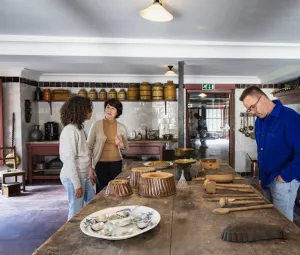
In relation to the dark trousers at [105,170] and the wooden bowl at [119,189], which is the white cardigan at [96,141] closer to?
the dark trousers at [105,170]

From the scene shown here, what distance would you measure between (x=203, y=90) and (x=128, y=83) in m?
1.85

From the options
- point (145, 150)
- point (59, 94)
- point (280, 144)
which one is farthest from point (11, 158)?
point (280, 144)

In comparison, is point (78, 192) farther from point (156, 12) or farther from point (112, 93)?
point (112, 93)

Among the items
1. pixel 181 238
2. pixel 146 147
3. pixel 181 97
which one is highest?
pixel 181 97

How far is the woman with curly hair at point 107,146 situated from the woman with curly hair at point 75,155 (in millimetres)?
528

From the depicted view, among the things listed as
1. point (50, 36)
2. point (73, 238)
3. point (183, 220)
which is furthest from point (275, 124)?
point (50, 36)

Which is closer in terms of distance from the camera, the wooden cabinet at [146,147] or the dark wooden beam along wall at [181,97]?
the dark wooden beam along wall at [181,97]

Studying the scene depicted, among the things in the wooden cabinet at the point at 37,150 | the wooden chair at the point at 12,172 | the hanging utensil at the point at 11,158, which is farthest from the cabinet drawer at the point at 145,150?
the hanging utensil at the point at 11,158

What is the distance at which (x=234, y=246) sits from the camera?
108 cm

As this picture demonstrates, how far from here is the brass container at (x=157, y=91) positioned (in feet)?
21.0

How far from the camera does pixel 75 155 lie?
229 cm

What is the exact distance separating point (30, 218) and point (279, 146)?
341cm

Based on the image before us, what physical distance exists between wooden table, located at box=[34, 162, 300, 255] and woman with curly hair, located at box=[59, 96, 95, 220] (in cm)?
74

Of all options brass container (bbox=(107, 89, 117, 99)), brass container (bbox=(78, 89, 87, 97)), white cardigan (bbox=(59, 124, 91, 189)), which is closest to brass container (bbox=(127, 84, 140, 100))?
brass container (bbox=(107, 89, 117, 99))
